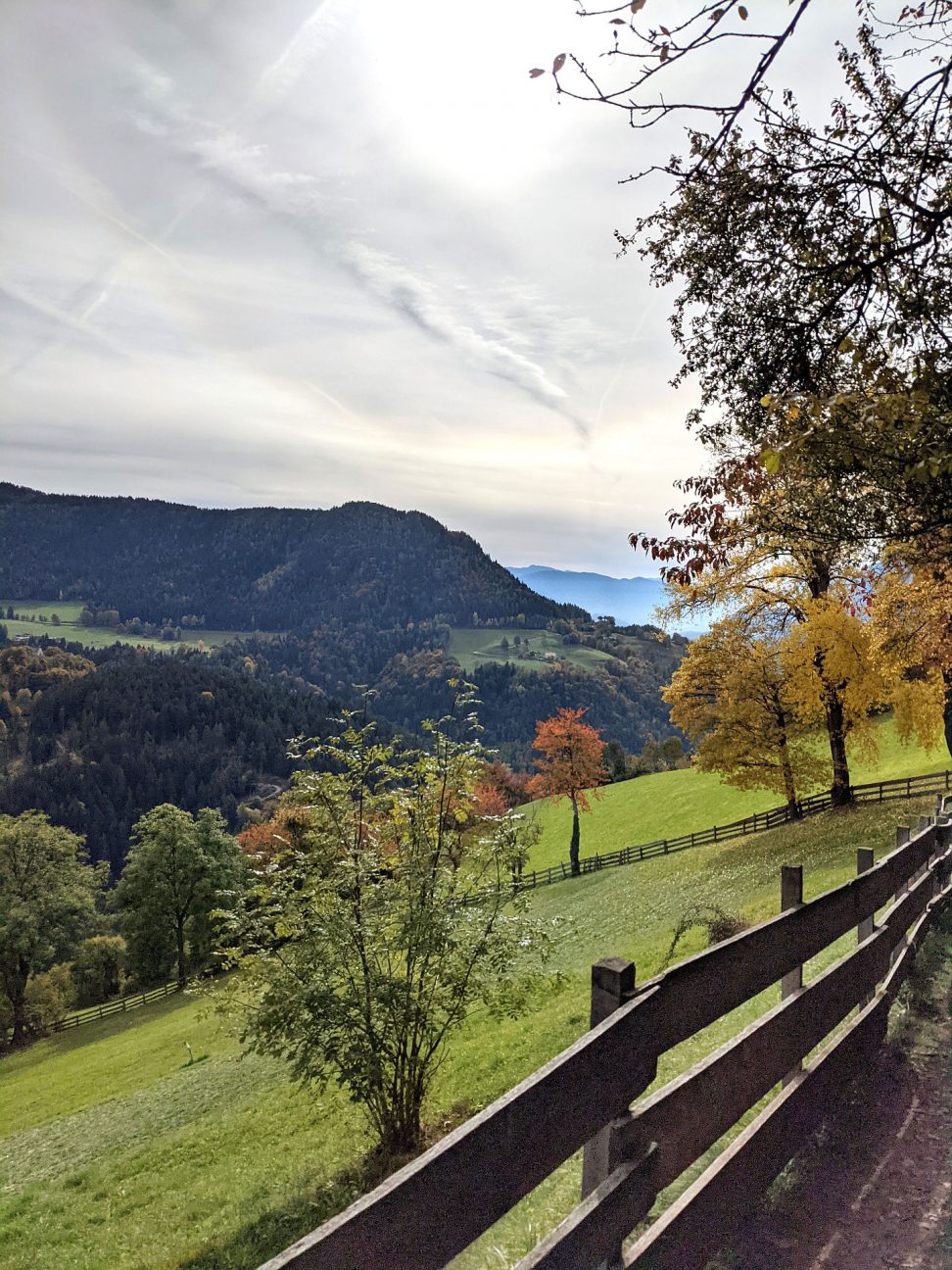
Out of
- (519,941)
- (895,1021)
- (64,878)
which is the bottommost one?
(64,878)

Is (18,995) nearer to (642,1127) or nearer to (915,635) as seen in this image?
(915,635)

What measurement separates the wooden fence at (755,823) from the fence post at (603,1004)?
70.2 ft

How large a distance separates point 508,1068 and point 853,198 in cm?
1175

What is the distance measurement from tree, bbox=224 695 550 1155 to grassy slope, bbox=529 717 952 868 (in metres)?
24.9

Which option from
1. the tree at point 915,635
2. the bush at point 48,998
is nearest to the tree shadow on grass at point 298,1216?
the tree at point 915,635

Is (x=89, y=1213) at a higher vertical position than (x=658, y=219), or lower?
lower

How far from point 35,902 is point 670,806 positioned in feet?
139

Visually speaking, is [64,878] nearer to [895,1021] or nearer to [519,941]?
[519,941]

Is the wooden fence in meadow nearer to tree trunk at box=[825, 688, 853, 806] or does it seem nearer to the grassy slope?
A: the grassy slope

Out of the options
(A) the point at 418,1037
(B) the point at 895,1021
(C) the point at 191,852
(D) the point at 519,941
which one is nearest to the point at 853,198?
(B) the point at 895,1021

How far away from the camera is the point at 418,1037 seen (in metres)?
8.71

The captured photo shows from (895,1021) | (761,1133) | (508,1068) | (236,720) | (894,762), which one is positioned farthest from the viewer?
(236,720)

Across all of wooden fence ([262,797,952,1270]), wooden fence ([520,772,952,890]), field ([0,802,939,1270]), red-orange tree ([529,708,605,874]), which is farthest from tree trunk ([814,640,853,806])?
wooden fence ([262,797,952,1270])

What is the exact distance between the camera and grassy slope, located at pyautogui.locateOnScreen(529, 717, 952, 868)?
37.2 metres
